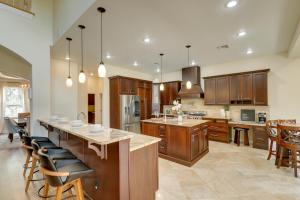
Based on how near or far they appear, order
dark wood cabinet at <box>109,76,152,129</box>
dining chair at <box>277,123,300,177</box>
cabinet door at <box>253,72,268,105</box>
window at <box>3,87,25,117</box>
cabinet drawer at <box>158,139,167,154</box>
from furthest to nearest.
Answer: window at <box>3,87,25,117</box> < dark wood cabinet at <box>109,76,152,129</box> < cabinet door at <box>253,72,268,105</box> < cabinet drawer at <box>158,139,167,154</box> < dining chair at <box>277,123,300,177</box>

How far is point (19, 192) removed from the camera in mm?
2539

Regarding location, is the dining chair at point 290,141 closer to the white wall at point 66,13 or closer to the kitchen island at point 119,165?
the kitchen island at point 119,165

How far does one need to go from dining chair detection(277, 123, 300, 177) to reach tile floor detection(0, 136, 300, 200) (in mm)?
281

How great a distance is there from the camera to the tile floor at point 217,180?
241 cm

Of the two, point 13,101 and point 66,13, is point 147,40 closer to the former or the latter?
point 66,13

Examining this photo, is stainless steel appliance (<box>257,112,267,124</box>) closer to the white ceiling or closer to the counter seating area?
the counter seating area

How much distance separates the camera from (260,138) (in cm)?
471

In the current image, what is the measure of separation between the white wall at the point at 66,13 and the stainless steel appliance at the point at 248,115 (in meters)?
5.65

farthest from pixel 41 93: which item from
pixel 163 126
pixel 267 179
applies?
pixel 267 179

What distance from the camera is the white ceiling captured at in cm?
240

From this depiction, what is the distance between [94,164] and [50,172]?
0.60 meters

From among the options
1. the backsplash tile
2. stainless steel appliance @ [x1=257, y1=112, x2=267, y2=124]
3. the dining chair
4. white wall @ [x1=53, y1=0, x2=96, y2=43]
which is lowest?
the dining chair

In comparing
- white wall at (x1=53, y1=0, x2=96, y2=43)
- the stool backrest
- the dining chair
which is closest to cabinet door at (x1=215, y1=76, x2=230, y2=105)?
the dining chair

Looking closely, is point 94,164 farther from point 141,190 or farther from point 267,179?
point 267,179
